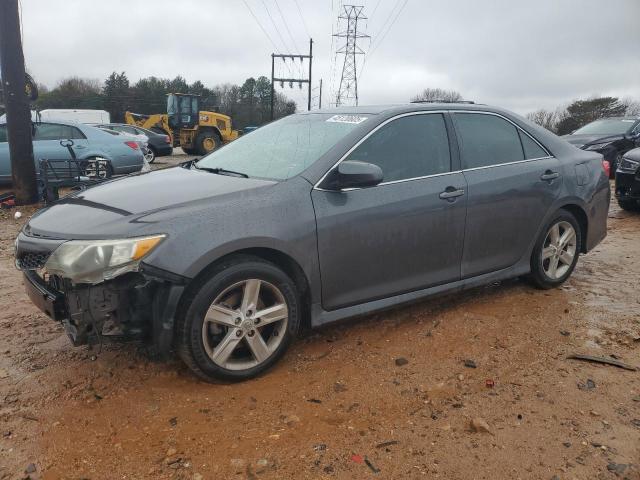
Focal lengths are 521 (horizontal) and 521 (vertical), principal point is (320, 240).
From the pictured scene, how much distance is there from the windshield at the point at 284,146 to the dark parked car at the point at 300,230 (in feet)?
0.05

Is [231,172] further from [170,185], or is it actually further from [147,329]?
[147,329]

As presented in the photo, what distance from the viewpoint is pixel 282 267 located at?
3035 millimetres

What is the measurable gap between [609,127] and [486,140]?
11.8m

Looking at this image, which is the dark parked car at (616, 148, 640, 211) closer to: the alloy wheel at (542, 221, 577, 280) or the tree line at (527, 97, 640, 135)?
the alloy wheel at (542, 221, 577, 280)

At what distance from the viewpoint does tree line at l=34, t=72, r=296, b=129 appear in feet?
201

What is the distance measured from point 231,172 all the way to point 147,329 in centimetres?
127

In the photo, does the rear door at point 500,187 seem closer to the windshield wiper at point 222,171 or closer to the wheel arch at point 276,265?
the wheel arch at point 276,265

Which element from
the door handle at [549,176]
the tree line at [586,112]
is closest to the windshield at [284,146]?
the door handle at [549,176]

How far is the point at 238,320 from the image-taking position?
2836 mm

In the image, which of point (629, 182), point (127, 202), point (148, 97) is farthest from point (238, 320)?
point (148, 97)

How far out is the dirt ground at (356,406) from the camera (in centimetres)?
226

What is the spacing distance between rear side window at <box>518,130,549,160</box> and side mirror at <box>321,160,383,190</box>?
1.74m

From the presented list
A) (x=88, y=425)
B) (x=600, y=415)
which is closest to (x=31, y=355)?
(x=88, y=425)

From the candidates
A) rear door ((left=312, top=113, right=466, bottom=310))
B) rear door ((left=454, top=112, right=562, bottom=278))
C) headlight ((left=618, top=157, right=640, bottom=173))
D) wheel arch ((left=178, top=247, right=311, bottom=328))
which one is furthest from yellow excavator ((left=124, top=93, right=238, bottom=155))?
wheel arch ((left=178, top=247, right=311, bottom=328))
